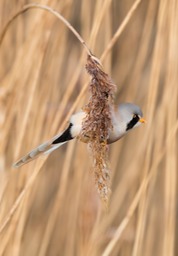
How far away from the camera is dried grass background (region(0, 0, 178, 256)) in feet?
3.51

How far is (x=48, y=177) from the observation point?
178 cm

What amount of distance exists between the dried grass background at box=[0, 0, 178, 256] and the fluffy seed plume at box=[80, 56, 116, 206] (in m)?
0.22

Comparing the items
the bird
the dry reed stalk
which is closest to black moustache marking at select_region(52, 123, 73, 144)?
the bird

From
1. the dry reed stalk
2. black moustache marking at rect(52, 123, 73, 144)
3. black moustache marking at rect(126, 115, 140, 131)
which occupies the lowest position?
black moustache marking at rect(52, 123, 73, 144)

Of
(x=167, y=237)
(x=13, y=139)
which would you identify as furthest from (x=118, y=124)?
(x=13, y=139)

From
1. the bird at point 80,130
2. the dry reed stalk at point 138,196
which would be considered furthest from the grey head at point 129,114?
the dry reed stalk at point 138,196

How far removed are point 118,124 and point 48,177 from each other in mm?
1099

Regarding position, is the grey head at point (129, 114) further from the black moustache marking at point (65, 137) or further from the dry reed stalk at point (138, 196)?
the dry reed stalk at point (138, 196)

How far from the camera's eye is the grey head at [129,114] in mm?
712

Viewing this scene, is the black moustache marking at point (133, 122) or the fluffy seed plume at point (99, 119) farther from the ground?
the black moustache marking at point (133, 122)

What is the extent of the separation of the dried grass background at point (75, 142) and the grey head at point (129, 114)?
0.18 meters

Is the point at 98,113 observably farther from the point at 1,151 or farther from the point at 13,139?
the point at 13,139

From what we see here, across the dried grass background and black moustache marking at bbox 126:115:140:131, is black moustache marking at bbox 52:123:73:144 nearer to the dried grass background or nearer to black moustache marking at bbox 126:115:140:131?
black moustache marking at bbox 126:115:140:131

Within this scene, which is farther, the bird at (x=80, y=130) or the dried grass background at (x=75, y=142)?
the dried grass background at (x=75, y=142)
